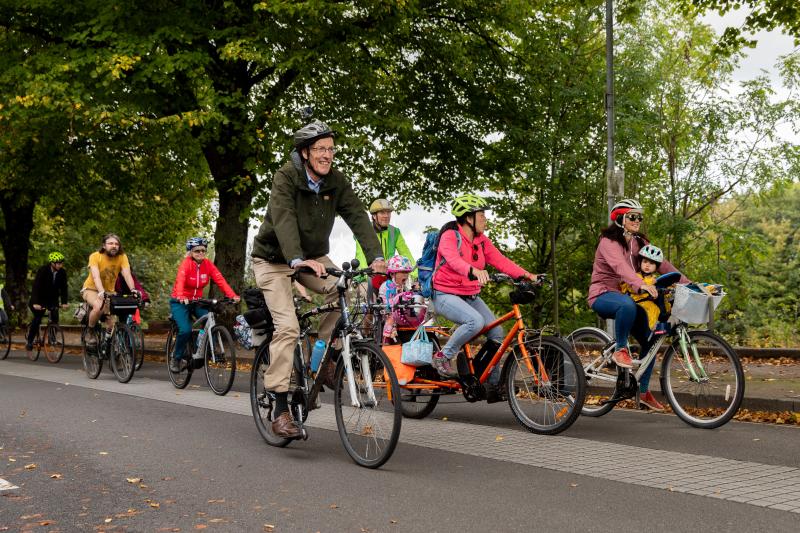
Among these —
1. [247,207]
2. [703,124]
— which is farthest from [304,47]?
[703,124]

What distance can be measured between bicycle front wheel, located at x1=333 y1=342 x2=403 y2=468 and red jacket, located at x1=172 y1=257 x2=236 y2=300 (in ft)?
17.4

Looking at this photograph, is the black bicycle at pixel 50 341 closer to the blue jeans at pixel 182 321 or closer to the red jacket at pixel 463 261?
the blue jeans at pixel 182 321

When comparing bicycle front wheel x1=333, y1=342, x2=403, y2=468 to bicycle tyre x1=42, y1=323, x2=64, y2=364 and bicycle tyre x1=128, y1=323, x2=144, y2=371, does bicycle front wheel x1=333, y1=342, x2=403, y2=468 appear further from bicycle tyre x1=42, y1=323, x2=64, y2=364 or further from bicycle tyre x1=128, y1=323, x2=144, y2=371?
bicycle tyre x1=42, y1=323, x2=64, y2=364

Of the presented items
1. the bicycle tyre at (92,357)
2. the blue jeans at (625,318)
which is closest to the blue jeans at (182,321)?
the bicycle tyre at (92,357)

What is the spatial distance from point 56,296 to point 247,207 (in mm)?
3970

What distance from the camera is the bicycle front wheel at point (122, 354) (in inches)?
476

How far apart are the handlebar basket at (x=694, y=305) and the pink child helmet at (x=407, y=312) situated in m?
2.46

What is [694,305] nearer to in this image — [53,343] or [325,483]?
[325,483]

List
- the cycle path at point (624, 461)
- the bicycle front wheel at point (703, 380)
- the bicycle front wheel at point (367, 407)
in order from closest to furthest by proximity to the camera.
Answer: the cycle path at point (624, 461) < the bicycle front wheel at point (367, 407) < the bicycle front wheel at point (703, 380)

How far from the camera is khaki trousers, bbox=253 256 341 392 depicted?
21.5 ft

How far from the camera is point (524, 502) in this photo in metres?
5.07

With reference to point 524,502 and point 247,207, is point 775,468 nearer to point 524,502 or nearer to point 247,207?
point 524,502

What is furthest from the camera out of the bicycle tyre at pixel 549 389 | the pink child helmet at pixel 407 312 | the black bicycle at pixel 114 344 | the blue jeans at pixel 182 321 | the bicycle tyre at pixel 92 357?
the bicycle tyre at pixel 92 357

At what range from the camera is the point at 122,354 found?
12.3 meters
